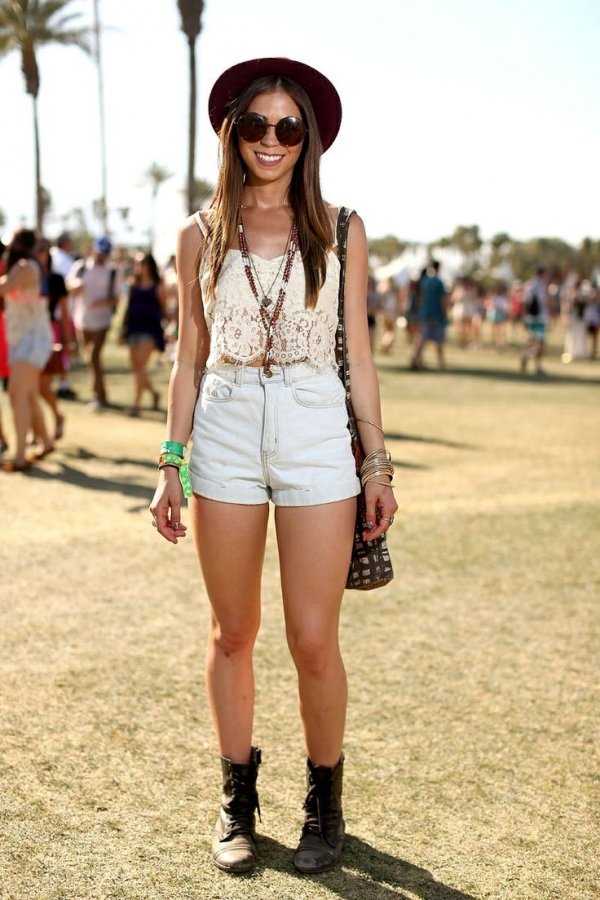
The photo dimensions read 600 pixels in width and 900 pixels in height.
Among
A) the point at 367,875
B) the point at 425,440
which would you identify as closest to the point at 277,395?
the point at 367,875

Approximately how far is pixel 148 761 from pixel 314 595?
1.18 metres

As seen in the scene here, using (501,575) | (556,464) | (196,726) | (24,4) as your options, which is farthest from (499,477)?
(24,4)


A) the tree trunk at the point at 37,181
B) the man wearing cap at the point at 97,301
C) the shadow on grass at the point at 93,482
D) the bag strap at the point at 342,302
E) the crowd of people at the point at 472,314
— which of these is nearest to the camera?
the bag strap at the point at 342,302

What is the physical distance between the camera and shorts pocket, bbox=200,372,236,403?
294 cm

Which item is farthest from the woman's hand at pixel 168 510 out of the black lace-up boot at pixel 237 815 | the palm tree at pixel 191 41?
the palm tree at pixel 191 41

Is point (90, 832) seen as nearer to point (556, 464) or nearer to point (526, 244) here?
point (556, 464)

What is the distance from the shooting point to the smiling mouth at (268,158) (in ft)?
9.72

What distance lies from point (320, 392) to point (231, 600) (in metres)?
0.62

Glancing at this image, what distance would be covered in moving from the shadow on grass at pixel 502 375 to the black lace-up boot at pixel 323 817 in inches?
633

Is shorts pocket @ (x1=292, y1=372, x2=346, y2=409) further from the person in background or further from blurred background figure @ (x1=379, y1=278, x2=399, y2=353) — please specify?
blurred background figure @ (x1=379, y1=278, x2=399, y2=353)

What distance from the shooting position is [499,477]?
9477 mm

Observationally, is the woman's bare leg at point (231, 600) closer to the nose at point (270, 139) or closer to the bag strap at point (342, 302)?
the bag strap at point (342, 302)

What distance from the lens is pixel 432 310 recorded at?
19.8m

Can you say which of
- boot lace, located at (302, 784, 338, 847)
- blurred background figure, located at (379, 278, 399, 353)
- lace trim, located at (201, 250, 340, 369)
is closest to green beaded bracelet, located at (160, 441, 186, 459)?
lace trim, located at (201, 250, 340, 369)
